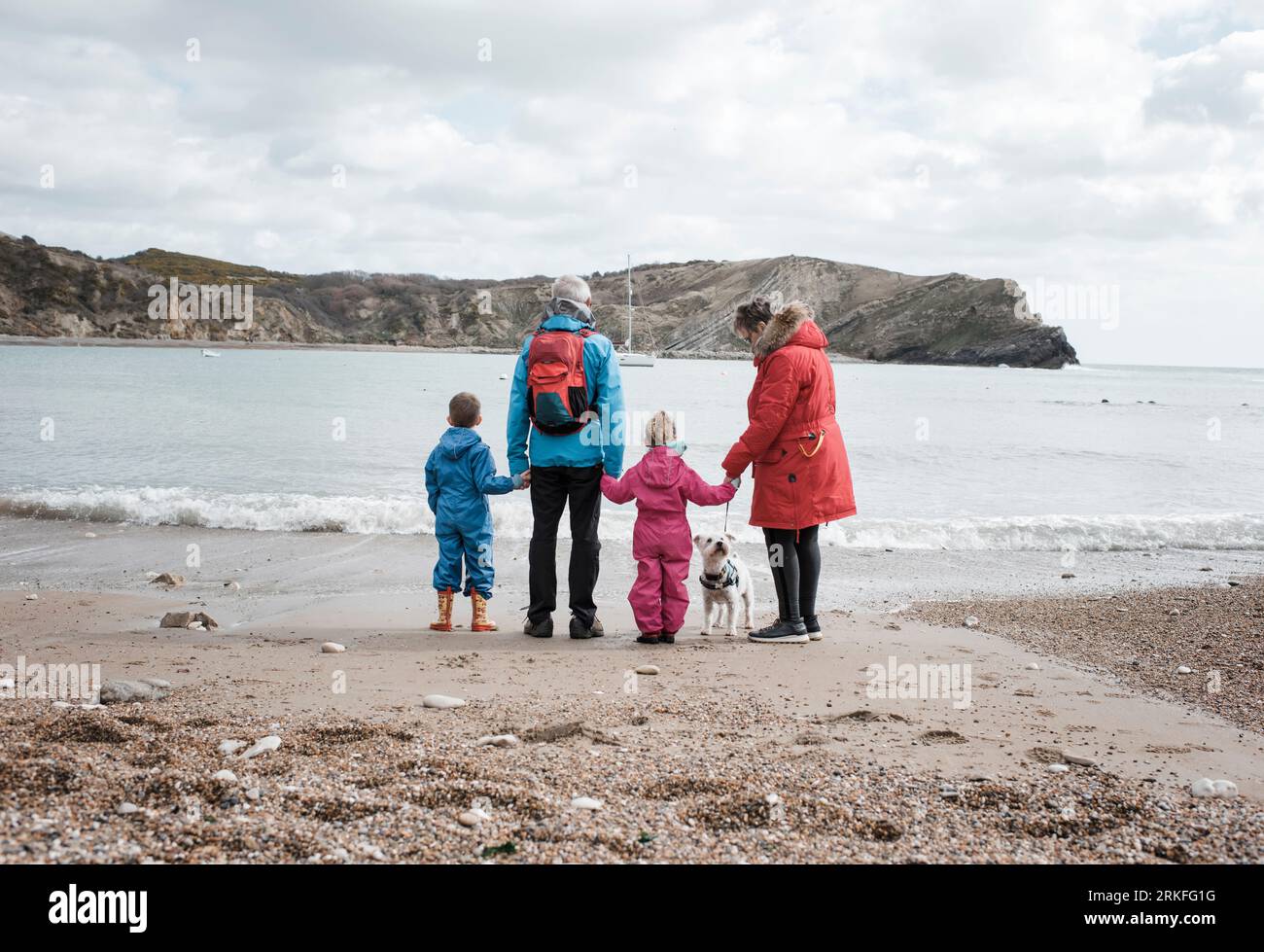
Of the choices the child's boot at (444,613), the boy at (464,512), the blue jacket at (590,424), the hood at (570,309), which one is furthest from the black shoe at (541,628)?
the hood at (570,309)

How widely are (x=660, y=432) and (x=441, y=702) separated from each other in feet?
8.58

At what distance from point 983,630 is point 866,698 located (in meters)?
2.26

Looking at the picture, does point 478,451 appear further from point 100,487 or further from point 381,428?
point 381,428

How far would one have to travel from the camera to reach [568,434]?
20.2 ft

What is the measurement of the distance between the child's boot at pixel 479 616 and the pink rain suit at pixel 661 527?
3.73 ft

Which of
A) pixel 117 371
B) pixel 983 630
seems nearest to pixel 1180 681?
pixel 983 630

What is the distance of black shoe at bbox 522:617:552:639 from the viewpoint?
633 centimetres

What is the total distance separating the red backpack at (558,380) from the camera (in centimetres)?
605

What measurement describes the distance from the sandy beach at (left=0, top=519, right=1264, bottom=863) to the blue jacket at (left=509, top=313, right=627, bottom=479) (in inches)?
51.4

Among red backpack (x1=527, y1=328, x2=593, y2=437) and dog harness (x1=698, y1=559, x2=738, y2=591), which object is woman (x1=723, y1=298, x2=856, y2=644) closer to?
dog harness (x1=698, y1=559, x2=738, y2=591)

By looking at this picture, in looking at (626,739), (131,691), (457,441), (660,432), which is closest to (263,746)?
(131,691)

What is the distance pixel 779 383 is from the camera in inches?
Result: 232

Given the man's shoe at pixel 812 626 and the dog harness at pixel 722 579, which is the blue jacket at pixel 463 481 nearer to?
the dog harness at pixel 722 579

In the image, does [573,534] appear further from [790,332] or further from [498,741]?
[498,741]
